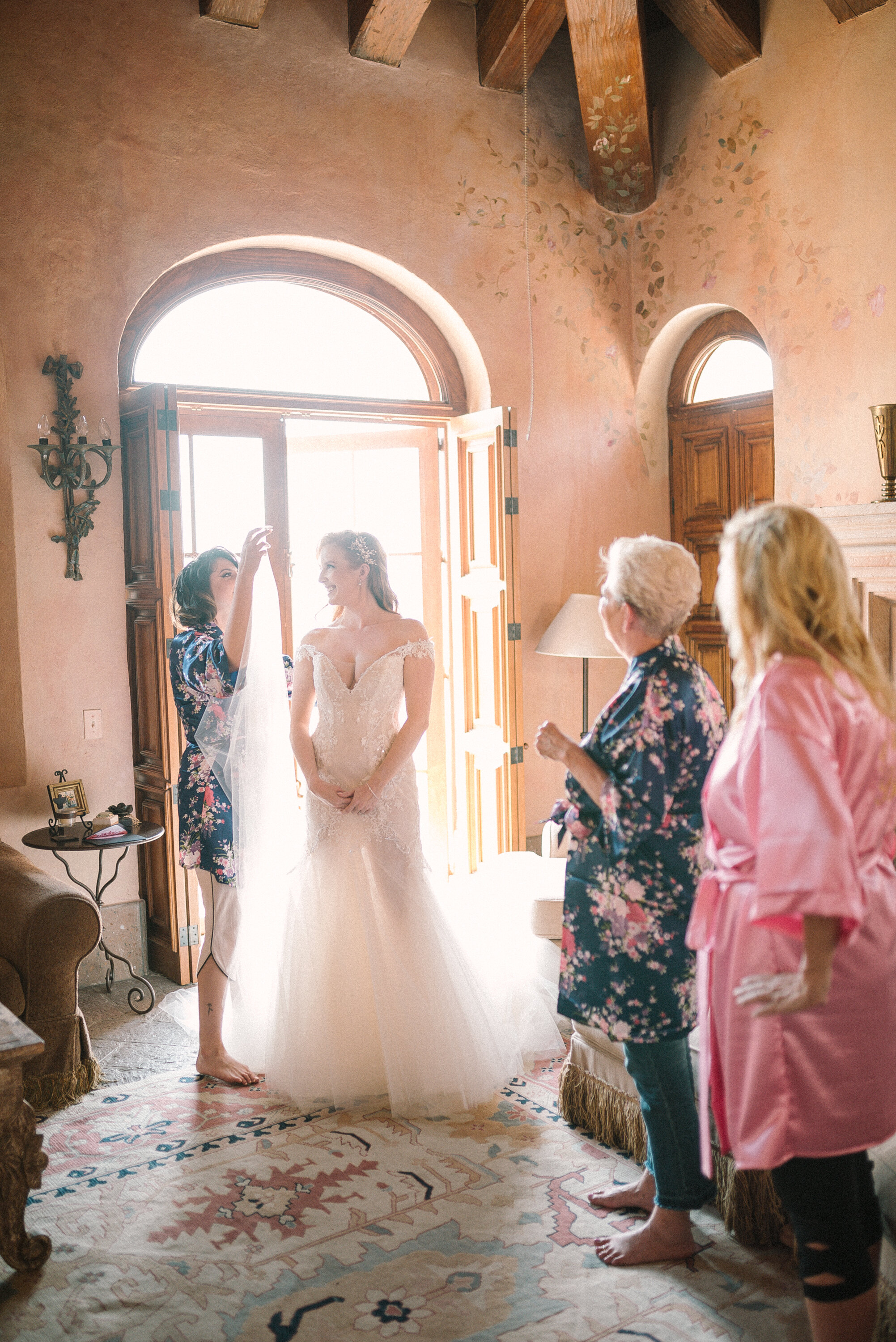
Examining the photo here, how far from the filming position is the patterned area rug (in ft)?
7.13

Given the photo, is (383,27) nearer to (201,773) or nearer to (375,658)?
(375,658)

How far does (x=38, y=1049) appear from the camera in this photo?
2.33m

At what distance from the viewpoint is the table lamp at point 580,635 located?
16.4ft

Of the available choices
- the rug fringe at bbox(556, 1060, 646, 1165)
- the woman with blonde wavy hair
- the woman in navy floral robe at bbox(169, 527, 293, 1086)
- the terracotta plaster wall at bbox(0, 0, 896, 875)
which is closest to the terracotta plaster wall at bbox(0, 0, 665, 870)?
the terracotta plaster wall at bbox(0, 0, 896, 875)

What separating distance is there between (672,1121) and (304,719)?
1.59 metres

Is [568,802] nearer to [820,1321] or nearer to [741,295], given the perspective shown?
[820,1321]

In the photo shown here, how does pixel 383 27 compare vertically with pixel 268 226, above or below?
above

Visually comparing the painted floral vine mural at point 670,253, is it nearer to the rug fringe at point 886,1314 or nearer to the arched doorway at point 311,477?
the arched doorway at point 311,477

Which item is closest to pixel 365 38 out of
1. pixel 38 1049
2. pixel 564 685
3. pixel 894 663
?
pixel 564 685

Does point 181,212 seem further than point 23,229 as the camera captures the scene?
Yes

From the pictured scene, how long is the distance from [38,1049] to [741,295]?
4.32m

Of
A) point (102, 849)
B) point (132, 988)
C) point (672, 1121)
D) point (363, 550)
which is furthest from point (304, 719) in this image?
point (672, 1121)

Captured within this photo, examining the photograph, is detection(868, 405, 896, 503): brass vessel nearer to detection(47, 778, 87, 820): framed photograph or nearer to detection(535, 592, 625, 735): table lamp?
detection(535, 592, 625, 735): table lamp

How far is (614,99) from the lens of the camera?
502cm
